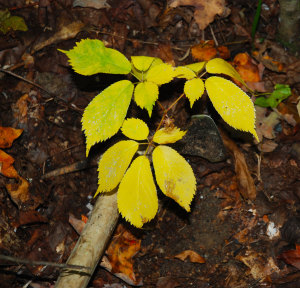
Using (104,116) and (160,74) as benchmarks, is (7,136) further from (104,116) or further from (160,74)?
(160,74)

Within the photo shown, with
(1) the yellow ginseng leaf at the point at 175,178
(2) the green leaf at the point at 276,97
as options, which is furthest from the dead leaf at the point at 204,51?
(1) the yellow ginseng leaf at the point at 175,178

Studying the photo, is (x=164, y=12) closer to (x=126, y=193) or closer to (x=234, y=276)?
(x=126, y=193)

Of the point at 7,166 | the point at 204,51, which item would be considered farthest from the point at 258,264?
the point at 7,166

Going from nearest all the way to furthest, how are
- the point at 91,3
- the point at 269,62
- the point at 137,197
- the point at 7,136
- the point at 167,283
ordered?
1. the point at 137,197
2. the point at 167,283
3. the point at 7,136
4. the point at 91,3
5. the point at 269,62

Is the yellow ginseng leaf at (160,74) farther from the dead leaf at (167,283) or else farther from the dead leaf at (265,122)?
→ the dead leaf at (167,283)

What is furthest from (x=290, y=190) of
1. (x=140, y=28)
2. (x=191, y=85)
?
(x=140, y=28)
